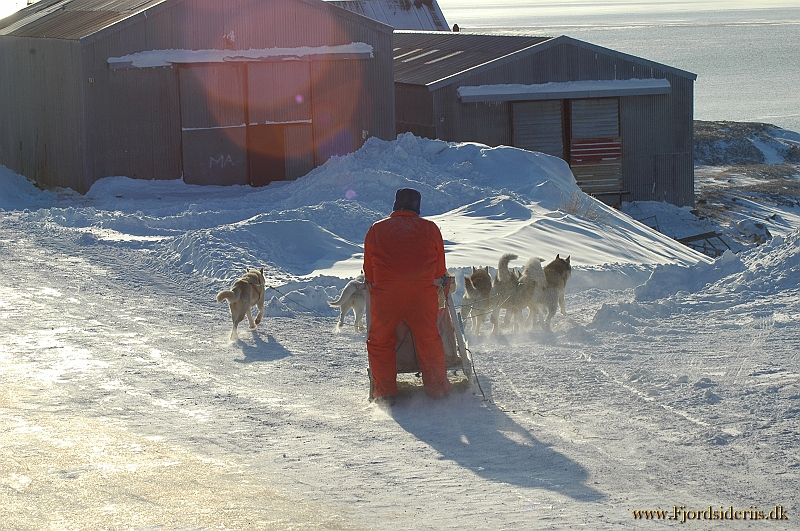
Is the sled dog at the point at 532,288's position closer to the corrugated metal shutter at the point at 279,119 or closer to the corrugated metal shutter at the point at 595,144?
the corrugated metal shutter at the point at 279,119

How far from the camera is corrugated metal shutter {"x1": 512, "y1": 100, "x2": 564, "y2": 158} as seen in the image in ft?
92.0

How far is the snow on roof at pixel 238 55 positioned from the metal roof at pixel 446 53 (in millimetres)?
3332

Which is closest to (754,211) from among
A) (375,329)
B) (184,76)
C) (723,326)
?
(184,76)

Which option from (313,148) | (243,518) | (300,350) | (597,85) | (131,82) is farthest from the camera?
(597,85)

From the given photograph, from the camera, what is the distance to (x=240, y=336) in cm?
1112

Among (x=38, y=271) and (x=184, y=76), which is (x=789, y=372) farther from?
(x=184, y=76)

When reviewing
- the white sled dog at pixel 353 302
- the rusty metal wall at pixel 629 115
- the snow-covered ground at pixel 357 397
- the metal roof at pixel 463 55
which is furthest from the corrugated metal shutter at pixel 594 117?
the white sled dog at pixel 353 302

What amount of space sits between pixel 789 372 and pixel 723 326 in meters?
1.91

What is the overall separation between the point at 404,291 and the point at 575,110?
21.0 metres

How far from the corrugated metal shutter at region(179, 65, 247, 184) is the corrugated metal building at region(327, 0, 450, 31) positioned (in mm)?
21822

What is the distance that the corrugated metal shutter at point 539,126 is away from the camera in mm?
28031

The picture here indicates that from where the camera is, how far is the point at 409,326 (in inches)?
331
